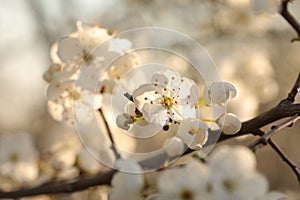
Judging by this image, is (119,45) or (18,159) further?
(18,159)

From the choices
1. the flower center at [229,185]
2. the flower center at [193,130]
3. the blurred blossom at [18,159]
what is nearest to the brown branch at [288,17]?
the flower center at [193,130]

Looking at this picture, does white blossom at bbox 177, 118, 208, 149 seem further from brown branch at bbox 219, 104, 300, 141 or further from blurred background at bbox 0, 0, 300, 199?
blurred background at bbox 0, 0, 300, 199

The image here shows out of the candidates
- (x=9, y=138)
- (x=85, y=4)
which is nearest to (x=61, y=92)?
(x=9, y=138)

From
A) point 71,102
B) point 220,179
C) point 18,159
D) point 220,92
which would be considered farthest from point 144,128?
point 18,159

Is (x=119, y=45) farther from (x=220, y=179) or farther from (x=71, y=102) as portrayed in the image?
(x=220, y=179)

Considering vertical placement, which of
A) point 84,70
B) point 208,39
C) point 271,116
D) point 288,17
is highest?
point 208,39

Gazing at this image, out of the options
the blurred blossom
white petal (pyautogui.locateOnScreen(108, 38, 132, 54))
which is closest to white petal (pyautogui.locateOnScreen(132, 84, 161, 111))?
white petal (pyautogui.locateOnScreen(108, 38, 132, 54))
